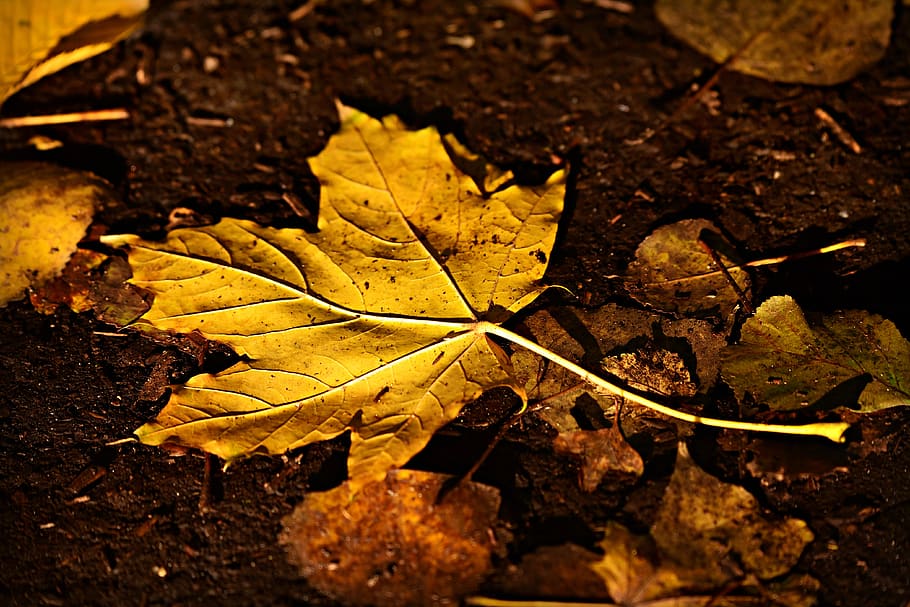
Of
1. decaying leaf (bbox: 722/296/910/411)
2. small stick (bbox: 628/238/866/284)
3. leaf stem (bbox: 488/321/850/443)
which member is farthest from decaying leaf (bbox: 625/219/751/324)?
leaf stem (bbox: 488/321/850/443)

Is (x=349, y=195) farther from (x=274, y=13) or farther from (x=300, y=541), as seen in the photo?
(x=300, y=541)

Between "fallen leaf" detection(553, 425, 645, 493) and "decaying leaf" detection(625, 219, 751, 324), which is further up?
"decaying leaf" detection(625, 219, 751, 324)

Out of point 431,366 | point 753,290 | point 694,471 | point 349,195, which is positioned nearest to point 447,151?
point 349,195

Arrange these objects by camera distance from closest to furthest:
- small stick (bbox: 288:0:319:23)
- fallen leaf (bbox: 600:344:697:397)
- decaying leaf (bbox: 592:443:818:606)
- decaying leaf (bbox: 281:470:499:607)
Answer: decaying leaf (bbox: 592:443:818:606)
decaying leaf (bbox: 281:470:499:607)
fallen leaf (bbox: 600:344:697:397)
small stick (bbox: 288:0:319:23)

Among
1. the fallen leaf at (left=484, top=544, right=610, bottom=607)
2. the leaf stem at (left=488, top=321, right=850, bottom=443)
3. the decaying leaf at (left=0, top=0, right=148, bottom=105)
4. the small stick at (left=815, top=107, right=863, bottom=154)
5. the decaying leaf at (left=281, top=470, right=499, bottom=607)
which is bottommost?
the fallen leaf at (left=484, top=544, right=610, bottom=607)

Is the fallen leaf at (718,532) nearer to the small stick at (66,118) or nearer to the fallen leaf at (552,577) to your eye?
the fallen leaf at (552,577)

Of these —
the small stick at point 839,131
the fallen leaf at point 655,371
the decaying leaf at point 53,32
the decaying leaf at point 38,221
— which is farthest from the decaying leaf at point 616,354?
the decaying leaf at point 53,32

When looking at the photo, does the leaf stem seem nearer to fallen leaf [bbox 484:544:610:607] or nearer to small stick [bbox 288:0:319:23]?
fallen leaf [bbox 484:544:610:607]

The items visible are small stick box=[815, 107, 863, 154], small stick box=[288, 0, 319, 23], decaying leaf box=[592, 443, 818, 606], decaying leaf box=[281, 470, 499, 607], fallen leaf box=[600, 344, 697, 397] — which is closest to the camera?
decaying leaf box=[592, 443, 818, 606]
